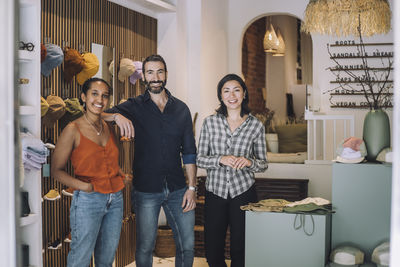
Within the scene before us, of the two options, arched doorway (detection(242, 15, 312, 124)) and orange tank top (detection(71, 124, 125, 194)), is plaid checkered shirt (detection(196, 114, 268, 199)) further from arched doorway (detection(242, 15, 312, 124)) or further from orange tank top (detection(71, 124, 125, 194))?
arched doorway (detection(242, 15, 312, 124))

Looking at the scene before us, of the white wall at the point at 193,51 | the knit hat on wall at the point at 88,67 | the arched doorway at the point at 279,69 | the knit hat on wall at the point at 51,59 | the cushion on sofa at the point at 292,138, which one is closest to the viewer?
the knit hat on wall at the point at 51,59

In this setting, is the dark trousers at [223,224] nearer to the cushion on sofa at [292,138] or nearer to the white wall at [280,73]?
the cushion on sofa at [292,138]

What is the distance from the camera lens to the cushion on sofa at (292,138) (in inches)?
298

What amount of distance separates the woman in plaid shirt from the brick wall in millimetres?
5596

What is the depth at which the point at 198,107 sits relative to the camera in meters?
6.43

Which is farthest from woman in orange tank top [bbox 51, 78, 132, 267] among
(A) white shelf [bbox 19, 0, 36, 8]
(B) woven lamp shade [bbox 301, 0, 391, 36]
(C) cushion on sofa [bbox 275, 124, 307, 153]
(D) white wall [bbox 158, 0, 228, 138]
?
(C) cushion on sofa [bbox 275, 124, 307, 153]

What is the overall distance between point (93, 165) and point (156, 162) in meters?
0.48

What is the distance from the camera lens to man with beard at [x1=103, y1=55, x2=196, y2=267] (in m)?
3.60

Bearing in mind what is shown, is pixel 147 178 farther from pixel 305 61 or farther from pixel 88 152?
pixel 305 61

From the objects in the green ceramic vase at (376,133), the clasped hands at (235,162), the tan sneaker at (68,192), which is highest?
the green ceramic vase at (376,133)

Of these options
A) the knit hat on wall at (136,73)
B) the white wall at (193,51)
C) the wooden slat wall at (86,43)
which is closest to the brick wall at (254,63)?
the white wall at (193,51)

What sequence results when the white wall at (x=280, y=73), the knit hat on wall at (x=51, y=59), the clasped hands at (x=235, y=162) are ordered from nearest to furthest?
1. the clasped hands at (x=235, y=162)
2. the knit hat on wall at (x=51, y=59)
3. the white wall at (x=280, y=73)

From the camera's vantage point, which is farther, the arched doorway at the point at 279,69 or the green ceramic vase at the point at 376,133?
the arched doorway at the point at 279,69

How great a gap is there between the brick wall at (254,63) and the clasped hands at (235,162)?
5.83m
